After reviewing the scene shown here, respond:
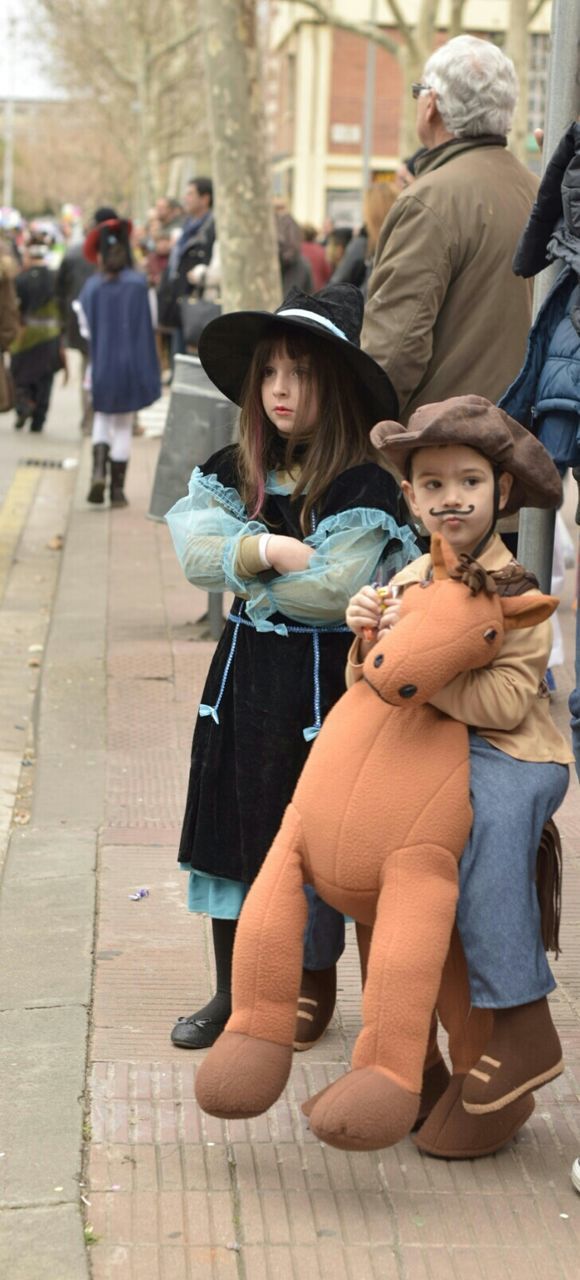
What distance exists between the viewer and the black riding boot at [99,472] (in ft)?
40.1

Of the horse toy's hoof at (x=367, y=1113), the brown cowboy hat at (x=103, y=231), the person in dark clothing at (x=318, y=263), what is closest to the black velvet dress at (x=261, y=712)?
the horse toy's hoof at (x=367, y=1113)

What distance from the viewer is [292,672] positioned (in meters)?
3.77

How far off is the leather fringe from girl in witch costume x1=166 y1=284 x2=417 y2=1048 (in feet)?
1.67

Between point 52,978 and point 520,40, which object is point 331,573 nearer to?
point 52,978

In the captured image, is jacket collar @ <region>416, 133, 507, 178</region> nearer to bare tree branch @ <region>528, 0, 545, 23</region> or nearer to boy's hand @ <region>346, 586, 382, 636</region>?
boy's hand @ <region>346, 586, 382, 636</region>

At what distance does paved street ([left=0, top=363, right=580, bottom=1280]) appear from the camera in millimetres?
3090

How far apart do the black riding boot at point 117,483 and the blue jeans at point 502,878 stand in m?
9.21

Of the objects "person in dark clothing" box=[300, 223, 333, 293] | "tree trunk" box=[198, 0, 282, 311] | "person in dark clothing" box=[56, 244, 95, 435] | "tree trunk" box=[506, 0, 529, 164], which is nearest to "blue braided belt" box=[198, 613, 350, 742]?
"tree trunk" box=[198, 0, 282, 311]

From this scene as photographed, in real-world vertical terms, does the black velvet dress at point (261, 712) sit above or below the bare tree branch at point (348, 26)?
below

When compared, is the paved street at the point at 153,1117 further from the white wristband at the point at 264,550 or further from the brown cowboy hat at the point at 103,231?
the brown cowboy hat at the point at 103,231

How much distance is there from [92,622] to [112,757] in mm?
2295

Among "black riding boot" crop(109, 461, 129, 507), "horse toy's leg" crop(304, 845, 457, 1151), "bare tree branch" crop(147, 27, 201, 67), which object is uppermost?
"bare tree branch" crop(147, 27, 201, 67)

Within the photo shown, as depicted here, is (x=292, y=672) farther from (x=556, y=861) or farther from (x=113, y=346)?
(x=113, y=346)

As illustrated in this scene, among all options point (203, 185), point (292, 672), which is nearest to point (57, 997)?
point (292, 672)
